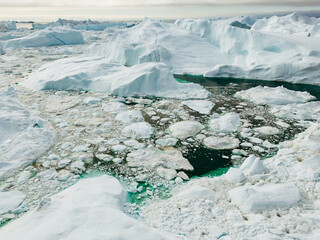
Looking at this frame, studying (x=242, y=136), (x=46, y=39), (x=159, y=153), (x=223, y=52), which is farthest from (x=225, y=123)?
(x=46, y=39)

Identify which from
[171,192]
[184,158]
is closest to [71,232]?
[171,192]

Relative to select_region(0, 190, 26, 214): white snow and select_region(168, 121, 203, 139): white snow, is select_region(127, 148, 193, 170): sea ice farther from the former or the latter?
select_region(0, 190, 26, 214): white snow

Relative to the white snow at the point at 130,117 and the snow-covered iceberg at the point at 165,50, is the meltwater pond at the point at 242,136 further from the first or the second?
the snow-covered iceberg at the point at 165,50

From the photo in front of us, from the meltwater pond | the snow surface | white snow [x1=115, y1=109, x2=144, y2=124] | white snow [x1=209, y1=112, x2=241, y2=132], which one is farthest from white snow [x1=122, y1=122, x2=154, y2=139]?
the snow surface

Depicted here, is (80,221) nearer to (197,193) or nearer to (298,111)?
(197,193)

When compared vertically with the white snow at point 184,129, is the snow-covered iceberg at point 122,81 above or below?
above

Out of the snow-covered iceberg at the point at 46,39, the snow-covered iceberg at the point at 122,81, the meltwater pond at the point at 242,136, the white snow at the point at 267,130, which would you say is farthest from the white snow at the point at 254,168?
the snow-covered iceberg at the point at 46,39
